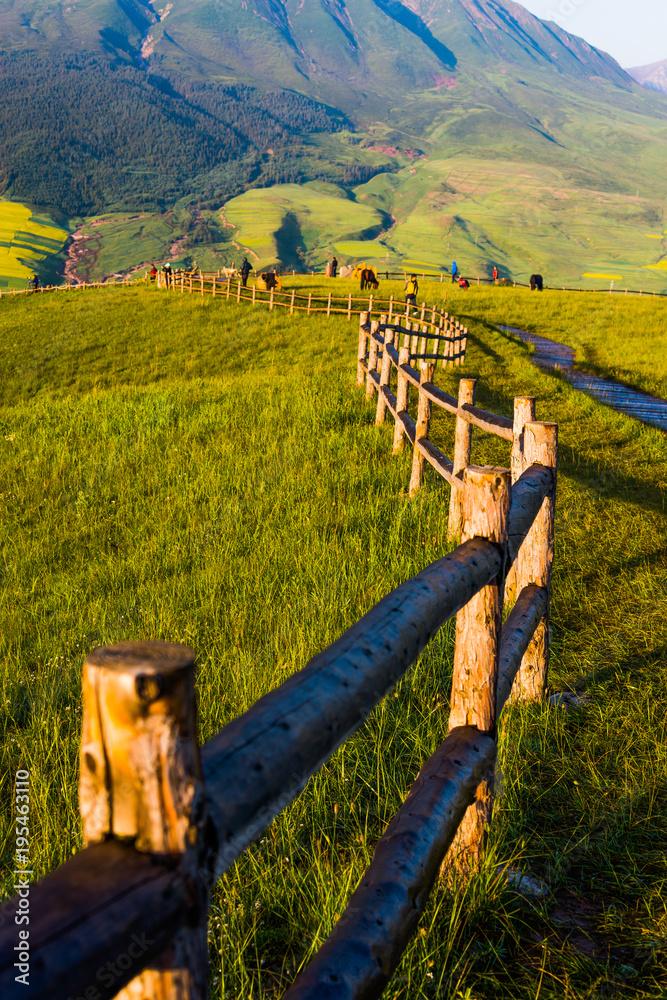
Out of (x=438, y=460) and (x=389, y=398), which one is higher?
(x=389, y=398)

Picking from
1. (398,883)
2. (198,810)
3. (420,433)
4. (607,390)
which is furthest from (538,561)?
(607,390)

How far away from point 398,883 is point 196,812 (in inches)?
41.1

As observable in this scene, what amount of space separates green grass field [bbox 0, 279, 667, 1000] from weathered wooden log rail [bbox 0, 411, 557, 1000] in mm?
437

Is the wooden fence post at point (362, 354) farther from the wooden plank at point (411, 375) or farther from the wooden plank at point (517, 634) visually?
the wooden plank at point (517, 634)

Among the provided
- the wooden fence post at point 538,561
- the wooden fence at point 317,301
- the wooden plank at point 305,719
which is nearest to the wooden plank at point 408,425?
the wooden fence post at point 538,561

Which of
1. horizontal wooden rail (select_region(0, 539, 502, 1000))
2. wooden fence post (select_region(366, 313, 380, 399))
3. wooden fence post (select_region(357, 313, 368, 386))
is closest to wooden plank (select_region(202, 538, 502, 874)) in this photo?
horizontal wooden rail (select_region(0, 539, 502, 1000))

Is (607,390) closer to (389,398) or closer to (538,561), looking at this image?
(389,398)

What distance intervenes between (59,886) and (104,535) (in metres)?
6.21

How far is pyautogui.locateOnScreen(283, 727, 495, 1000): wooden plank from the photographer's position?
1577 mm

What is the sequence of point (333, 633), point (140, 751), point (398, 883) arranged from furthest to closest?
1. point (333, 633)
2. point (398, 883)
3. point (140, 751)

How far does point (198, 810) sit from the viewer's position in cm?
109

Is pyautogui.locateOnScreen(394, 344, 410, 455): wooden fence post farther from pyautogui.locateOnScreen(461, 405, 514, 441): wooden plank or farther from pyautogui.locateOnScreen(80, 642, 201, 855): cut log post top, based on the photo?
pyautogui.locateOnScreen(80, 642, 201, 855): cut log post top

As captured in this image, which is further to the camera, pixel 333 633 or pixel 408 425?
pixel 408 425

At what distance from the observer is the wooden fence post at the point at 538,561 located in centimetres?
382
